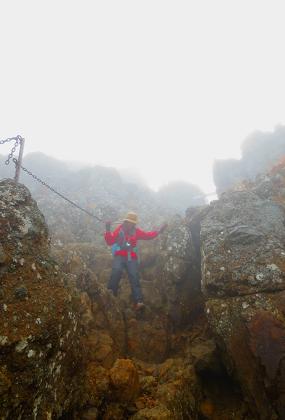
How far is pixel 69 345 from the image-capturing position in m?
6.39

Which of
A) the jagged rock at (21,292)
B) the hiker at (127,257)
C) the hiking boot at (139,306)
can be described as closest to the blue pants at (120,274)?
the hiker at (127,257)

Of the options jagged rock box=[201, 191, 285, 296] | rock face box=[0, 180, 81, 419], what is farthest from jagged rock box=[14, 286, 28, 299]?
jagged rock box=[201, 191, 285, 296]

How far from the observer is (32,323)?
222 inches

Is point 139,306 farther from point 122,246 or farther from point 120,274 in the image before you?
point 122,246

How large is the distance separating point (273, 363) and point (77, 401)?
459 cm

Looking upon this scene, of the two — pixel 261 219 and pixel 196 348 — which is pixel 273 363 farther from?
pixel 261 219

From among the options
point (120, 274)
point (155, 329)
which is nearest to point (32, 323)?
point (155, 329)

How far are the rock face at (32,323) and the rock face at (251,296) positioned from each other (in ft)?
13.3

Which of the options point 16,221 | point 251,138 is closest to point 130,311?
point 16,221

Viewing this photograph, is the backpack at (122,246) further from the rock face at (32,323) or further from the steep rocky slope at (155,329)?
the rock face at (32,323)

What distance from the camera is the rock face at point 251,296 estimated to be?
7422 mm

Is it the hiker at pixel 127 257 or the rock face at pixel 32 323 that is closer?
the rock face at pixel 32 323

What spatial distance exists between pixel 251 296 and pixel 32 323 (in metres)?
5.84

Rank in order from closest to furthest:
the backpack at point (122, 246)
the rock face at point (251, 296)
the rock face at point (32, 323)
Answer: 1. the rock face at point (32, 323)
2. the rock face at point (251, 296)
3. the backpack at point (122, 246)
